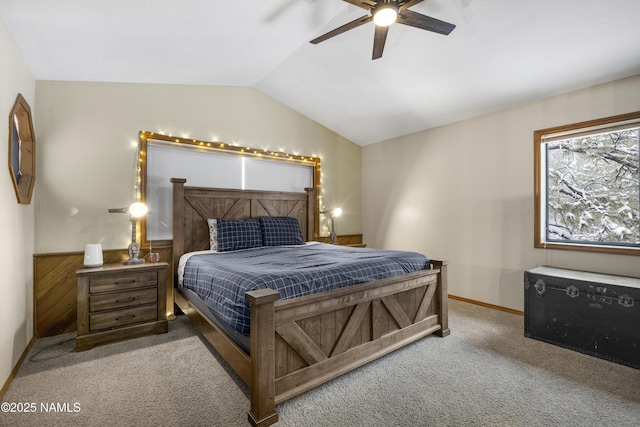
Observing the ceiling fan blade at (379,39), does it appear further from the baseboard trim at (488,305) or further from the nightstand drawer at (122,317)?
the baseboard trim at (488,305)

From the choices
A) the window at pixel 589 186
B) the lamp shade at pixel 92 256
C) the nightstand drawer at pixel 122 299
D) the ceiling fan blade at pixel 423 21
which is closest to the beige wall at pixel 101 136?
the lamp shade at pixel 92 256

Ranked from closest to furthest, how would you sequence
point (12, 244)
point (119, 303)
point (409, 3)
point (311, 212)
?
point (409, 3) < point (12, 244) < point (119, 303) < point (311, 212)

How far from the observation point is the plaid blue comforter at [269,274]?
6.03 feet

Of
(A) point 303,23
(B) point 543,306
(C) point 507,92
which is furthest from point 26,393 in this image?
(C) point 507,92

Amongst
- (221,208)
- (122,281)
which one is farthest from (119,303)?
(221,208)

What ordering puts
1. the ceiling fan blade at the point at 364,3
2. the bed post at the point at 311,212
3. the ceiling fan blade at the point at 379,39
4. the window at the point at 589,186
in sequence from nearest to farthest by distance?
1. the ceiling fan blade at the point at 364,3
2. the ceiling fan blade at the point at 379,39
3. the window at the point at 589,186
4. the bed post at the point at 311,212

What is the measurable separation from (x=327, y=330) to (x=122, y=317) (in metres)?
1.92

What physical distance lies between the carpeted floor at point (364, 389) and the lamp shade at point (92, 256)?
0.71 m

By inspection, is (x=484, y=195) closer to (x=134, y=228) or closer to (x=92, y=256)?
(x=134, y=228)

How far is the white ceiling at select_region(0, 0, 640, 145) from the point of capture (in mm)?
2170

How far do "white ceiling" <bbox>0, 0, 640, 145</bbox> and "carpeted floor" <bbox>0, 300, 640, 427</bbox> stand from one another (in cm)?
248

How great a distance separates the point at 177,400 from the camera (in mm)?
1838

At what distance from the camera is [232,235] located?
344 cm

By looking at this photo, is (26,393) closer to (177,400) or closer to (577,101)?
(177,400)
